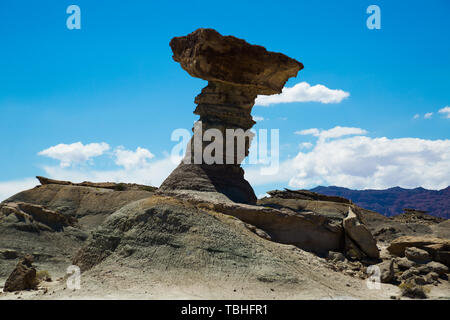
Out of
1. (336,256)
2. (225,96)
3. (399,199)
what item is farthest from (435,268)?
(399,199)

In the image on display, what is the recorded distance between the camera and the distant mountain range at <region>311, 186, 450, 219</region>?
8356 cm

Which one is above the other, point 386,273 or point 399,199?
point 399,199

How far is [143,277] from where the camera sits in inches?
522

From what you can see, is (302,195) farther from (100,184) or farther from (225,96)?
(100,184)

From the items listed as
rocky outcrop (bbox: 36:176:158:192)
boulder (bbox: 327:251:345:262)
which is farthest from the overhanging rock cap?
rocky outcrop (bbox: 36:176:158:192)

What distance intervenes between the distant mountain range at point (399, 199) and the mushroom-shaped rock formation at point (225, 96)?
66.2m

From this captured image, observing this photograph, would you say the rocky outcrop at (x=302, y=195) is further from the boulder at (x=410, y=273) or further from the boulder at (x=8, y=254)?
the boulder at (x=8, y=254)

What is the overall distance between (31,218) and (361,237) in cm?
1762

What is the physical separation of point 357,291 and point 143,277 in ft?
21.5

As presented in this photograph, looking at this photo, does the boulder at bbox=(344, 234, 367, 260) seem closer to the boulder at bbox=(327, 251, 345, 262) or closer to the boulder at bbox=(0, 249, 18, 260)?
the boulder at bbox=(327, 251, 345, 262)

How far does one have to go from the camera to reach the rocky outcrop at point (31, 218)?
80.8ft

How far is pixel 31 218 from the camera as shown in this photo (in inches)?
1000

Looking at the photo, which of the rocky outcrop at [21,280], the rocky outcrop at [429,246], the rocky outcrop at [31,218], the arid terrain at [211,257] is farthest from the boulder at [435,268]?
the rocky outcrop at [31,218]

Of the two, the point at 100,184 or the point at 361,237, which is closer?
the point at 361,237
